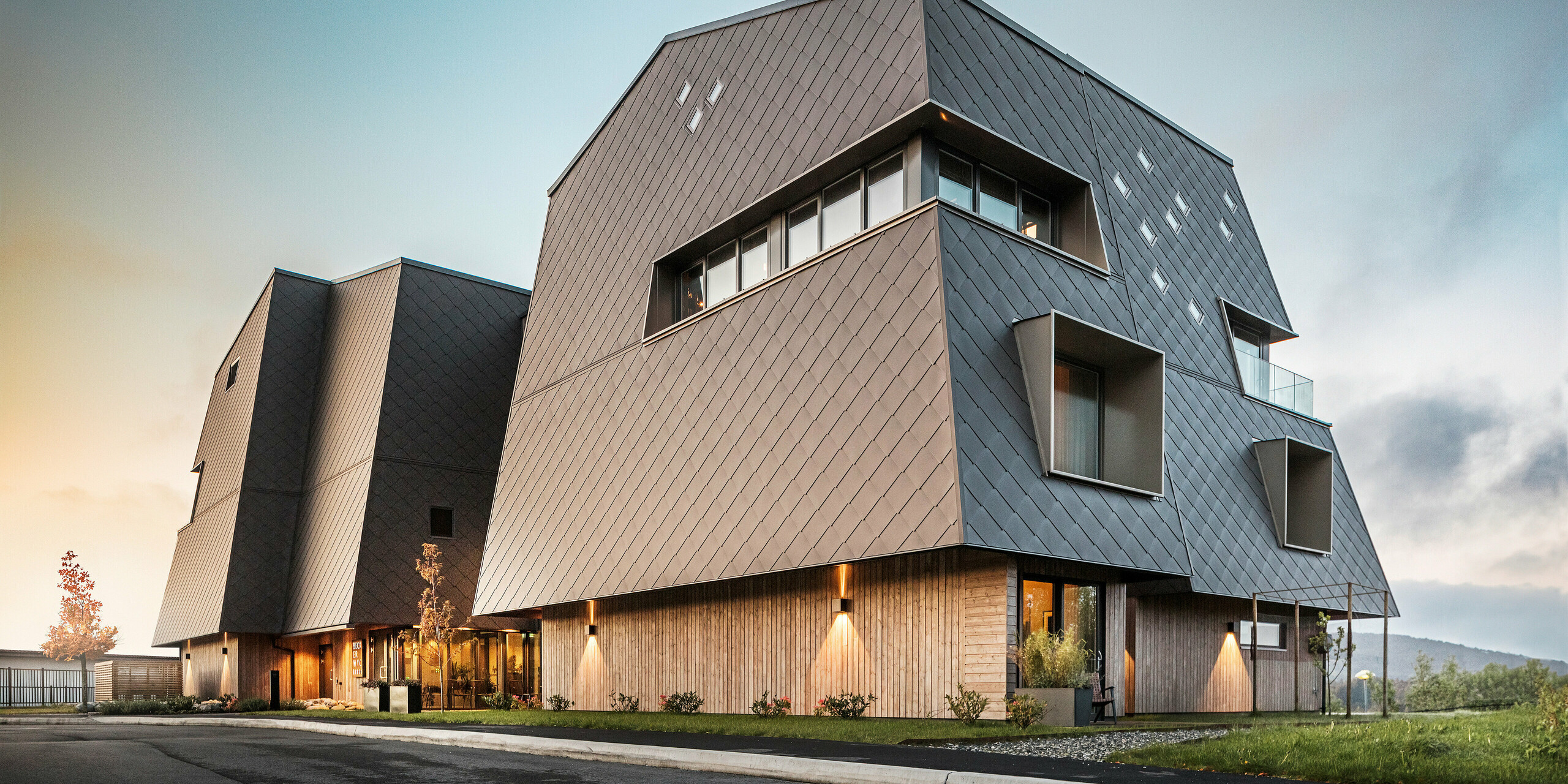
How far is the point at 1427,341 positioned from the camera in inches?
655

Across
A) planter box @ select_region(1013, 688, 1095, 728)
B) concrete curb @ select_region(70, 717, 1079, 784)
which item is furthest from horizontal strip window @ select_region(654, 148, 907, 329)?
concrete curb @ select_region(70, 717, 1079, 784)

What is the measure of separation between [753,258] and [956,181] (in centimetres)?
495

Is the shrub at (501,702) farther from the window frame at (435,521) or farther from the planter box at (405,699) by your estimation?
the window frame at (435,521)

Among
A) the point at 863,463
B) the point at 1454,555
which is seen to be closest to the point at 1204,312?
the point at 863,463

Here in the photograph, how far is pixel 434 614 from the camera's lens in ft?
86.0

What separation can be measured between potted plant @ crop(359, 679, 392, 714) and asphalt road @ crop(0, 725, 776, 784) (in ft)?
30.3

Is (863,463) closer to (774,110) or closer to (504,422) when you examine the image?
(774,110)

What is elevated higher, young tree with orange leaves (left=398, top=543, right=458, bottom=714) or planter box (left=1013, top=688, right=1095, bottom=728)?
planter box (left=1013, top=688, right=1095, bottom=728)

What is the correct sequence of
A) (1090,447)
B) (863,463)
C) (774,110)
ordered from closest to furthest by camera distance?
(863,463)
(1090,447)
(774,110)

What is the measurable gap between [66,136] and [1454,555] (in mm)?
16058

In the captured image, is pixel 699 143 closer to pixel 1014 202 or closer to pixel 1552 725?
pixel 1014 202

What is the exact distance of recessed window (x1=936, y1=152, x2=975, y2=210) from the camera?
17.3 metres

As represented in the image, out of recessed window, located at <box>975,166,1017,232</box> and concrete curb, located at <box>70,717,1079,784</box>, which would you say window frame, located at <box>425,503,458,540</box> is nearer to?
concrete curb, located at <box>70,717,1079,784</box>

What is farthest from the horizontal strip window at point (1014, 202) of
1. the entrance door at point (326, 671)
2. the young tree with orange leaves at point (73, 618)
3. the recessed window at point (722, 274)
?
the young tree with orange leaves at point (73, 618)
